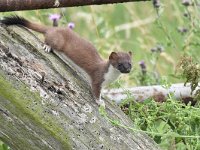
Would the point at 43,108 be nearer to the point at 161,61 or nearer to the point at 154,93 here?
the point at 154,93

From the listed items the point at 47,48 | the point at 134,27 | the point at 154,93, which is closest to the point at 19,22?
the point at 47,48

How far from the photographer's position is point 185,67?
3.03 m

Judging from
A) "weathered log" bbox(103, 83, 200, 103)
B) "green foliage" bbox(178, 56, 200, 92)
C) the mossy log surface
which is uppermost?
"weathered log" bbox(103, 83, 200, 103)

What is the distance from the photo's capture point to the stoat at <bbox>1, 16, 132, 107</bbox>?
3.59 metres

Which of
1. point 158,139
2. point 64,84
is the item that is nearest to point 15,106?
point 64,84

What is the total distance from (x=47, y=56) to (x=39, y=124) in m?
0.44

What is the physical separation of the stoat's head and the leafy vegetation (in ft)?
0.20

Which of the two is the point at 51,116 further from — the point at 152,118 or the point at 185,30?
the point at 185,30

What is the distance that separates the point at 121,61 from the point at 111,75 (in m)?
0.14

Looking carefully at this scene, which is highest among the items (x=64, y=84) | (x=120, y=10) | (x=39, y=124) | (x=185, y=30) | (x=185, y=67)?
(x=120, y=10)

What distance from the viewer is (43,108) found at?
259cm

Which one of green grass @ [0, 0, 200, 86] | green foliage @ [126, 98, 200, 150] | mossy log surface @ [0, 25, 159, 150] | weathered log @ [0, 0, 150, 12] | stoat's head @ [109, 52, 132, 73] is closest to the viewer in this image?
mossy log surface @ [0, 25, 159, 150]

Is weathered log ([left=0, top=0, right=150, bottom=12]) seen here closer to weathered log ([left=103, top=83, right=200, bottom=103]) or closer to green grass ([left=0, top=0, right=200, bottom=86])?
weathered log ([left=103, top=83, right=200, bottom=103])

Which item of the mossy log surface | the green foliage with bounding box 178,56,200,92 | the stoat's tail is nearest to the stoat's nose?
the stoat's tail
